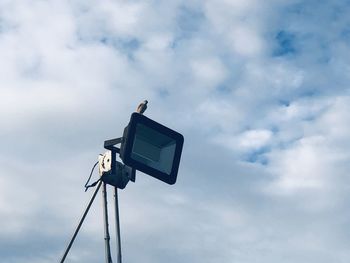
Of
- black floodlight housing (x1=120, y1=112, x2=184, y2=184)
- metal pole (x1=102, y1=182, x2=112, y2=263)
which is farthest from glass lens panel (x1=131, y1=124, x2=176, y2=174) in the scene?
metal pole (x1=102, y1=182, x2=112, y2=263)

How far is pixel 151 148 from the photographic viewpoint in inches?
268

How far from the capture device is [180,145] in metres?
6.87

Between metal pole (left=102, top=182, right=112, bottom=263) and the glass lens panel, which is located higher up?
the glass lens panel

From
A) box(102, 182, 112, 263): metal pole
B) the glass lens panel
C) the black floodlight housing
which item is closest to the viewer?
the black floodlight housing

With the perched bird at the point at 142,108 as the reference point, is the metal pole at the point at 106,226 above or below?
below

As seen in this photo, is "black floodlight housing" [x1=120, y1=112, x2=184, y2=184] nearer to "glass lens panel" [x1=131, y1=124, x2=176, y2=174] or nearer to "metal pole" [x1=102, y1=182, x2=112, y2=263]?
"glass lens panel" [x1=131, y1=124, x2=176, y2=174]

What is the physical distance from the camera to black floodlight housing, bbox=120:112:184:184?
6465mm

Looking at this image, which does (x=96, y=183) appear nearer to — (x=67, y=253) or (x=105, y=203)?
(x=105, y=203)

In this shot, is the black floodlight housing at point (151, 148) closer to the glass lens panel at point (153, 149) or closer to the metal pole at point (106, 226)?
the glass lens panel at point (153, 149)

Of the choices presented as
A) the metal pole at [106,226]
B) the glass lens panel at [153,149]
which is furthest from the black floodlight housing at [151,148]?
the metal pole at [106,226]

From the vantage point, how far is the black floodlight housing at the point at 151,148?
255 inches

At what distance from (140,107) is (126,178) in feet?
3.56

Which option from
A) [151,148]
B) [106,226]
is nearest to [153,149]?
[151,148]

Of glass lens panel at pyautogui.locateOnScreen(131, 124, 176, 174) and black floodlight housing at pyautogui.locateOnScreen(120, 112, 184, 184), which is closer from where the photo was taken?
black floodlight housing at pyautogui.locateOnScreen(120, 112, 184, 184)
